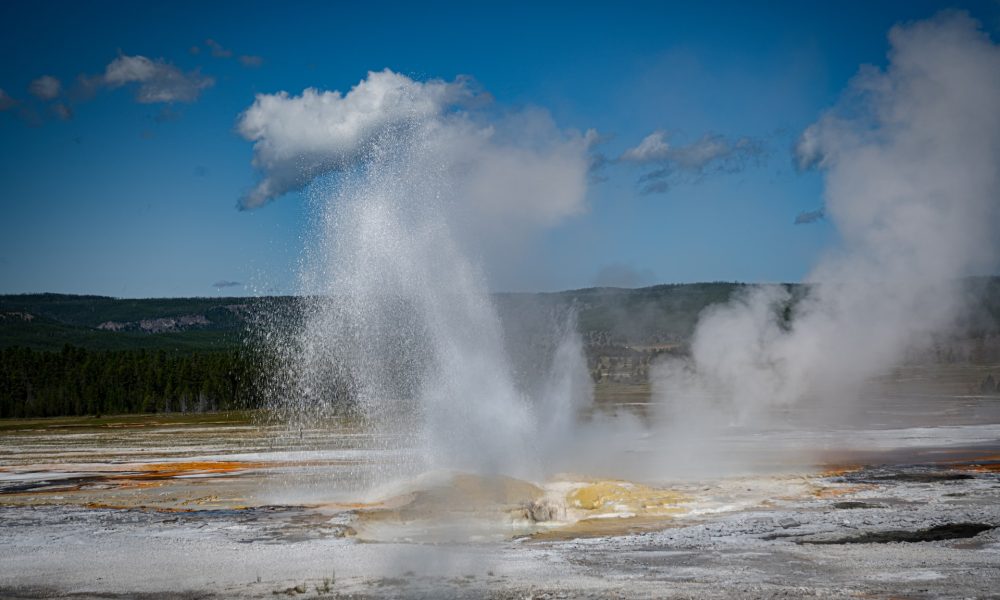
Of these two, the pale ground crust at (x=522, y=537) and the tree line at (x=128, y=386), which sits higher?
the tree line at (x=128, y=386)

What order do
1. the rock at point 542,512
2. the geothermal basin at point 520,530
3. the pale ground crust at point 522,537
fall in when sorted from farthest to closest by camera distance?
the rock at point 542,512
the geothermal basin at point 520,530
the pale ground crust at point 522,537

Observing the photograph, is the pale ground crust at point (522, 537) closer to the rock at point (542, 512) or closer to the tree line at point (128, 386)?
the rock at point (542, 512)

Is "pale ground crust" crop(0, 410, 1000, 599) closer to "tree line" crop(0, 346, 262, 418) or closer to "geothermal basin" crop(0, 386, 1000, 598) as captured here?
"geothermal basin" crop(0, 386, 1000, 598)

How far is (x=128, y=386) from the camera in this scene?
90.1 meters

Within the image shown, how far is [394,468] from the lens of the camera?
2750 centimetres

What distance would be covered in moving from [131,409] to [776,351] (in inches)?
2742

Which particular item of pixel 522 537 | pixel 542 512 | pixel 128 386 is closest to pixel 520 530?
pixel 522 537

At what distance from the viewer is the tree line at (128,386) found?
85.6 meters

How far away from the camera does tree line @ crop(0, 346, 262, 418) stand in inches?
3369

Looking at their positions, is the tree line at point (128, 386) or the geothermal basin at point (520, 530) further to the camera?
the tree line at point (128, 386)

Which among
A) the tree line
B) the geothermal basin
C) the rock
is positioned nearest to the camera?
the geothermal basin

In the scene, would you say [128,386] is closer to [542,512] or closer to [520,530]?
[542,512]

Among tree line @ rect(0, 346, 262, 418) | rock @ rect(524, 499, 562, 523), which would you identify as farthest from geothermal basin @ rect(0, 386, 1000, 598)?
tree line @ rect(0, 346, 262, 418)

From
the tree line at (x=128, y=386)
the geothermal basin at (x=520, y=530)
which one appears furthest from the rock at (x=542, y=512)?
the tree line at (x=128, y=386)
